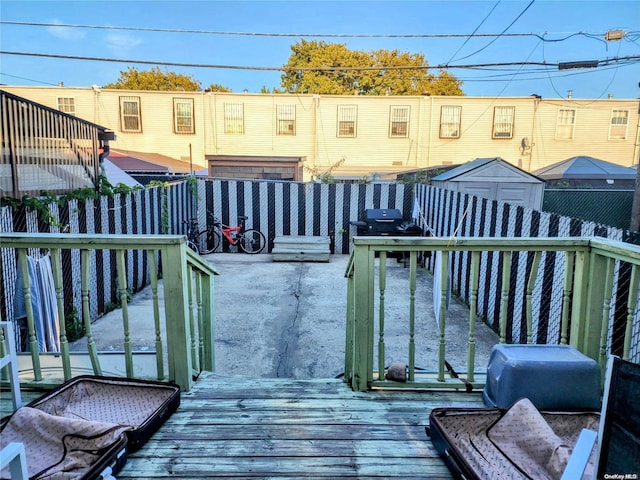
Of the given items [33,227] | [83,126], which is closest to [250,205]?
[83,126]

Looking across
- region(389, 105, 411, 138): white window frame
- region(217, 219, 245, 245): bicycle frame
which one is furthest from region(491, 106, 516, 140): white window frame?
region(217, 219, 245, 245): bicycle frame

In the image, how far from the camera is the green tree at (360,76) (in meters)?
22.5

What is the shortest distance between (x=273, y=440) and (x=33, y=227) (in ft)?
11.3

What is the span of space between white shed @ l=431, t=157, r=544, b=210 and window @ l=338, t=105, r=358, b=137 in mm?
8087

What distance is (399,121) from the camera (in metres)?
15.7

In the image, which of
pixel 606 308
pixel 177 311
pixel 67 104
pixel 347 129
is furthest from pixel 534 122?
pixel 67 104

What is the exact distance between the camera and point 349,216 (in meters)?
10.2

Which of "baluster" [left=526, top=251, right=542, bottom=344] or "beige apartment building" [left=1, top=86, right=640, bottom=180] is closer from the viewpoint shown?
"baluster" [left=526, top=251, right=542, bottom=344]

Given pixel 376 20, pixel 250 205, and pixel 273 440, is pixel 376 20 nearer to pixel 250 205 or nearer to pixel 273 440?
pixel 250 205

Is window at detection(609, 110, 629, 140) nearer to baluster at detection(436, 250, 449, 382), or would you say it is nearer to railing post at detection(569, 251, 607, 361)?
railing post at detection(569, 251, 607, 361)

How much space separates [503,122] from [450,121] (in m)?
2.08

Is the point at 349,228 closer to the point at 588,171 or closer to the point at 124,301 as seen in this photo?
the point at 588,171

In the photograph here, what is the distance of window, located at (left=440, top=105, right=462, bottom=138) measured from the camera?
1558cm

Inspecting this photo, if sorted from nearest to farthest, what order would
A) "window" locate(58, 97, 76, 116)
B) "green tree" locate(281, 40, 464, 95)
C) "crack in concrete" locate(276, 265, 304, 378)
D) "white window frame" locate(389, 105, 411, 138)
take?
"crack in concrete" locate(276, 265, 304, 378)
"window" locate(58, 97, 76, 116)
"white window frame" locate(389, 105, 411, 138)
"green tree" locate(281, 40, 464, 95)
